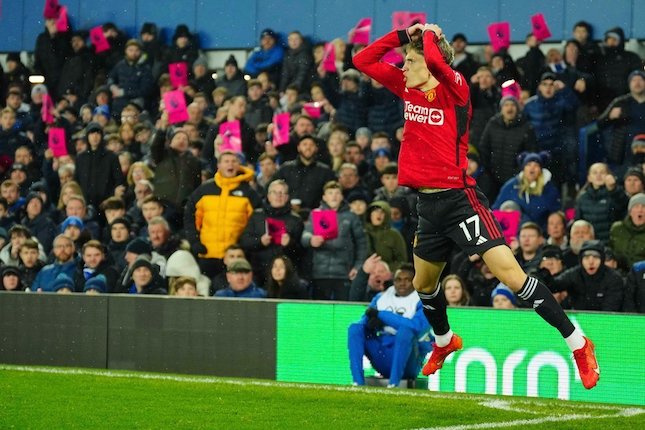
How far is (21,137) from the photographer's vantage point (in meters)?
19.2

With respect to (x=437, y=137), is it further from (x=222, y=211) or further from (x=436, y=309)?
(x=222, y=211)

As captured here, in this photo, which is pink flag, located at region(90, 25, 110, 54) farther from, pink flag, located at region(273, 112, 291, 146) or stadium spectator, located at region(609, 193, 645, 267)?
stadium spectator, located at region(609, 193, 645, 267)

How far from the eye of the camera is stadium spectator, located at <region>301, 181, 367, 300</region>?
13555mm

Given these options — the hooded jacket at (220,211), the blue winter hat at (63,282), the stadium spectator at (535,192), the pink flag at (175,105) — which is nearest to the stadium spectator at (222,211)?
the hooded jacket at (220,211)

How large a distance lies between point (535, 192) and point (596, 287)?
78.6 inches

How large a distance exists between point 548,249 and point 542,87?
3116mm

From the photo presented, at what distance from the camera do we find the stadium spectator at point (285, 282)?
Answer: 43.2 ft

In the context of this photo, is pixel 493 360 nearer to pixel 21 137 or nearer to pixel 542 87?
pixel 542 87

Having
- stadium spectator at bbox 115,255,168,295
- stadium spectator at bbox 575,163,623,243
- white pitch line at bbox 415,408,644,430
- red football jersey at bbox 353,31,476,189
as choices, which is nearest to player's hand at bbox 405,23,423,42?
red football jersey at bbox 353,31,476,189

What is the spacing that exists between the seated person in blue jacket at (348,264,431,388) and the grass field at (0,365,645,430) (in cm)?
82

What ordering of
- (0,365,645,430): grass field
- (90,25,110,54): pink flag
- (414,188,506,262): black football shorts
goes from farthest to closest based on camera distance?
1. (90,25,110,54): pink flag
2. (0,365,645,430): grass field
3. (414,188,506,262): black football shorts

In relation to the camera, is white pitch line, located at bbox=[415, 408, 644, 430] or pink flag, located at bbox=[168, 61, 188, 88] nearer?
white pitch line, located at bbox=[415, 408, 644, 430]

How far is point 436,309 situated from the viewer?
8.90 metres

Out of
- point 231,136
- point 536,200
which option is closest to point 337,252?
point 536,200
